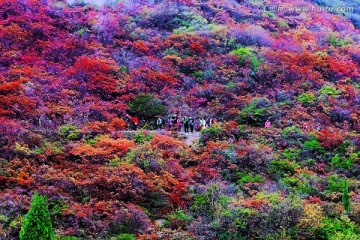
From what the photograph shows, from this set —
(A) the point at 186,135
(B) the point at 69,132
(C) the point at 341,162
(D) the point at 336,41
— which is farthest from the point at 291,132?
(D) the point at 336,41

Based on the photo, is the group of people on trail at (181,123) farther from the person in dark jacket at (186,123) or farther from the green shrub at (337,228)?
the green shrub at (337,228)

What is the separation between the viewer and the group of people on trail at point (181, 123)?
20.1 m

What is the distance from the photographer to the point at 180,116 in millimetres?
21250

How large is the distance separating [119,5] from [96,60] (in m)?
9.51

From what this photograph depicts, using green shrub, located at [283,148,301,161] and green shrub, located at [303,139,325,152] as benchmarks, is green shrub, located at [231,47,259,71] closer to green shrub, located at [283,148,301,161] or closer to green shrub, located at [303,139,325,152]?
green shrub, located at [303,139,325,152]

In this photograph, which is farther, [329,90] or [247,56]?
[247,56]

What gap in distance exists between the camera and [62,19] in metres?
27.6

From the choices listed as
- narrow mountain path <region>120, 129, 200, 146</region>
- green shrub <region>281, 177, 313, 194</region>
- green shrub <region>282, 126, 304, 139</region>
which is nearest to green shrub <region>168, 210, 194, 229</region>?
green shrub <region>281, 177, 313, 194</region>

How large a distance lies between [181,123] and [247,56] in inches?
319

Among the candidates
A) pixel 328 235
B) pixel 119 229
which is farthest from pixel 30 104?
pixel 328 235

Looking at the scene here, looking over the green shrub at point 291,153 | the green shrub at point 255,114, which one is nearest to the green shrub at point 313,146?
the green shrub at point 291,153

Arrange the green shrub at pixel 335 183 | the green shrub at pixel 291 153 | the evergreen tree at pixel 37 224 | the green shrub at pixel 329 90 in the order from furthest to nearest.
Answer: the green shrub at pixel 329 90, the green shrub at pixel 291 153, the green shrub at pixel 335 183, the evergreen tree at pixel 37 224

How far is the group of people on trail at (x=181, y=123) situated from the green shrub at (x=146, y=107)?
21.1 inches

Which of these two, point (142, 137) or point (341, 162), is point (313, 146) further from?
point (142, 137)
